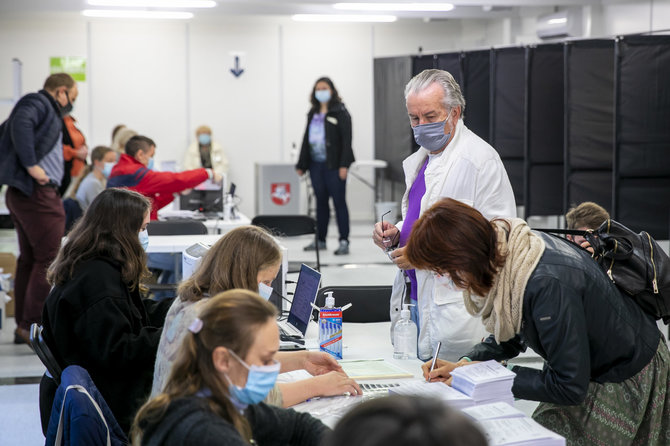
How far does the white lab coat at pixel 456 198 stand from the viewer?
2.86 metres

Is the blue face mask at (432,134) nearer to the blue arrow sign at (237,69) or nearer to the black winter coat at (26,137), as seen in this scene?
the black winter coat at (26,137)

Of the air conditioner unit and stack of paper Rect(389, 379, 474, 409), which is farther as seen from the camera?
the air conditioner unit

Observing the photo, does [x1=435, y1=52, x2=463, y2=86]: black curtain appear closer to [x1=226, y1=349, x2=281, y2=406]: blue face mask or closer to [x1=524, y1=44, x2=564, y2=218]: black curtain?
[x1=524, y1=44, x2=564, y2=218]: black curtain

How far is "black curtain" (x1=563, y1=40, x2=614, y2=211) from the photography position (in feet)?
24.5

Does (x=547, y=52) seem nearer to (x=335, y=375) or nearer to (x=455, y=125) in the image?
(x=455, y=125)

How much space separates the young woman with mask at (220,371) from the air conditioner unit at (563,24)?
29.3 feet

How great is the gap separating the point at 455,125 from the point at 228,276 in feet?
4.14

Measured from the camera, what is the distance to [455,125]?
3.22 meters

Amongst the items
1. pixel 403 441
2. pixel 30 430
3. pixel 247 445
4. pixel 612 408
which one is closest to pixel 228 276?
pixel 247 445

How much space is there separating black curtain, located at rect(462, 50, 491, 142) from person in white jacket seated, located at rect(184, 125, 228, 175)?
406cm

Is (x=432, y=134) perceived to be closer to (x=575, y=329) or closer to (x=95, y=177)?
(x=575, y=329)

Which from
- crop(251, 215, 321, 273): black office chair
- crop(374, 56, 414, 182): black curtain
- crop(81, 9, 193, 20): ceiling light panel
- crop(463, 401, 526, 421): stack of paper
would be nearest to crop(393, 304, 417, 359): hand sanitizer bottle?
crop(463, 401, 526, 421): stack of paper

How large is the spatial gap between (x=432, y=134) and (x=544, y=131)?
18.0ft

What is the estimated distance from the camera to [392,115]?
1149 cm
